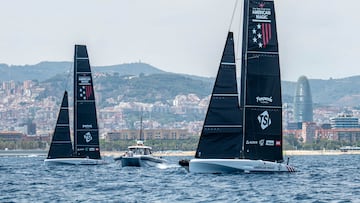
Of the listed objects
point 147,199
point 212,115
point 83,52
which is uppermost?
point 83,52

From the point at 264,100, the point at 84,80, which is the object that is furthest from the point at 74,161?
the point at 264,100

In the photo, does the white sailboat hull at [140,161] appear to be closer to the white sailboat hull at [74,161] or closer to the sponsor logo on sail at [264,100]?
the white sailboat hull at [74,161]

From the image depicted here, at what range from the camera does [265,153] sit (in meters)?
63.3

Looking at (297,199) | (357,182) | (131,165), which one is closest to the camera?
(297,199)

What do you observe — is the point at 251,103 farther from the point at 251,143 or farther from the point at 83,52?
the point at 83,52

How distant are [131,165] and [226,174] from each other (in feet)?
111

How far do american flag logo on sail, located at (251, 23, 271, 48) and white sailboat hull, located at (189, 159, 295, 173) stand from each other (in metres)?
6.35

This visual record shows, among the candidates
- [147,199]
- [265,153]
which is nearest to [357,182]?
[265,153]

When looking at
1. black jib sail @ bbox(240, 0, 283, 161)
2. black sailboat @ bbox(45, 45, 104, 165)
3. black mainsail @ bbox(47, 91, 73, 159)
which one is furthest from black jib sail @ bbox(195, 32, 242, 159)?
black mainsail @ bbox(47, 91, 73, 159)

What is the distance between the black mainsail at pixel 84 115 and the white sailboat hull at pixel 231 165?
33.8m

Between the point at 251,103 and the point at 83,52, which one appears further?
the point at 83,52

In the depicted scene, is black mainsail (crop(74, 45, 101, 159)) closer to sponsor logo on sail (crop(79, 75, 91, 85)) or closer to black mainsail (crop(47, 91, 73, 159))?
sponsor logo on sail (crop(79, 75, 91, 85))

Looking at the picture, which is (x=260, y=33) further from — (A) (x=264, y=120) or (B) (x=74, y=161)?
Result: (B) (x=74, y=161)

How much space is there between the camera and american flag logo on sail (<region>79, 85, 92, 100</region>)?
9569cm
